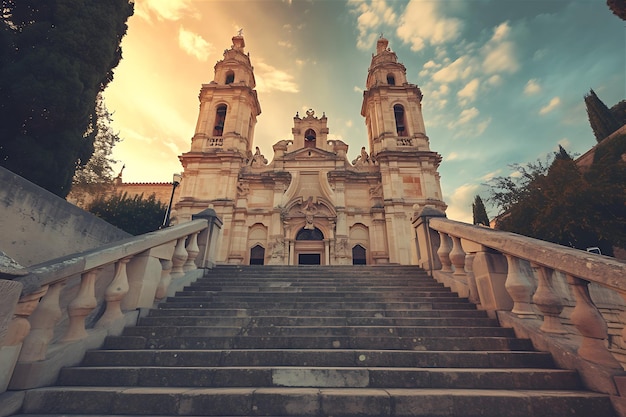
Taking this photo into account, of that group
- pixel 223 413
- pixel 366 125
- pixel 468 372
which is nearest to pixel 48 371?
pixel 223 413

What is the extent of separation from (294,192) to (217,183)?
5.67 m

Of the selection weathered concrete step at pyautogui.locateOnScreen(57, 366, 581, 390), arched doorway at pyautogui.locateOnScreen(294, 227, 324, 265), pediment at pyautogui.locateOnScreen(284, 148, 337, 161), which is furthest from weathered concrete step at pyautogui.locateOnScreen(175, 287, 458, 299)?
pediment at pyautogui.locateOnScreen(284, 148, 337, 161)

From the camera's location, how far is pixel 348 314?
475 centimetres

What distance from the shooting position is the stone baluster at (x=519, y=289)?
392cm

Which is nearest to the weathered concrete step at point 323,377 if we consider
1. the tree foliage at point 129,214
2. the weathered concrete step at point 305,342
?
the weathered concrete step at point 305,342

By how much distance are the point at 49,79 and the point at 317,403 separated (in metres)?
10.9

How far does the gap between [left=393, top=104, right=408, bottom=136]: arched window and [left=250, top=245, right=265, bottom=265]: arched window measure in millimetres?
14760

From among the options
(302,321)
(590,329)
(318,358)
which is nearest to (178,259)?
(302,321)

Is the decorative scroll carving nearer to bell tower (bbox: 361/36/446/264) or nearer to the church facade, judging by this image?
the church facade

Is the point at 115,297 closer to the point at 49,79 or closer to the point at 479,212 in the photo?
the point at 49,79

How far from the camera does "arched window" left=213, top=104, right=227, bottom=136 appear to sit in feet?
74.7

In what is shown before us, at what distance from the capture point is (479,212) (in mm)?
30281

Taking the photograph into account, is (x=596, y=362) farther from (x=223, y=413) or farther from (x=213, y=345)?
(x=213, y=345)

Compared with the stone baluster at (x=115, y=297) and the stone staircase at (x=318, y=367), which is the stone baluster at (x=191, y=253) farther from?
the stone baluster at (x=115, y=297)
